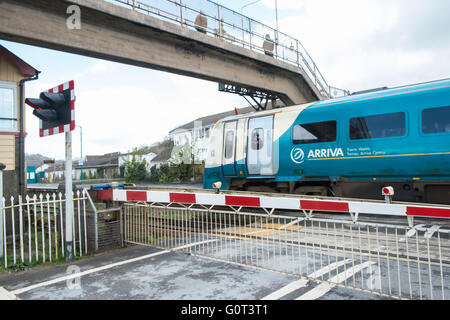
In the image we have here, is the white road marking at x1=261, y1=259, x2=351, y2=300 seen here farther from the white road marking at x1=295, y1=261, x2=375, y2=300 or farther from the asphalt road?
the white road marking at x1=295, y1=261, x2=375, y2=300

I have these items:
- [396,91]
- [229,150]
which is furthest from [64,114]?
[396,91]

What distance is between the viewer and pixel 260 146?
39.0ft

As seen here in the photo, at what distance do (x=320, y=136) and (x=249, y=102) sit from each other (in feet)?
36.0

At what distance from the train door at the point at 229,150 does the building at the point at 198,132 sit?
1094 inches

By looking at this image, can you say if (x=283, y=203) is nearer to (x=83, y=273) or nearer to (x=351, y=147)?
(x=83, y=273)

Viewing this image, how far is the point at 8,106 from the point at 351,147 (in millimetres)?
9653

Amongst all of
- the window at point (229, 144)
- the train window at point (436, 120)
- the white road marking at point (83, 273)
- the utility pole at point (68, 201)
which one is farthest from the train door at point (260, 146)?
the utility pole at point (68, 201)

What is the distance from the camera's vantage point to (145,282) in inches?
168

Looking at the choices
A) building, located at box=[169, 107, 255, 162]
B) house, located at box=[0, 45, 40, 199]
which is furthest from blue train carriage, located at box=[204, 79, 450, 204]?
building, located at box=[169, 107, 255, 162]

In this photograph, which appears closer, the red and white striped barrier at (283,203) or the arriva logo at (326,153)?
the red and white striped barrier at (283,203)

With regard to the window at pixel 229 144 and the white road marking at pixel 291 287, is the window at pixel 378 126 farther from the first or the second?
the white road marking at pixel 291 287

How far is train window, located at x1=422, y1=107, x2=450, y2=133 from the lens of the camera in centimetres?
833

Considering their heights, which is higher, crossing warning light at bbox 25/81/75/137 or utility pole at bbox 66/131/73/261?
crossing warning light at bbox 25/81/75/137

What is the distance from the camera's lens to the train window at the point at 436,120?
8.33 m
